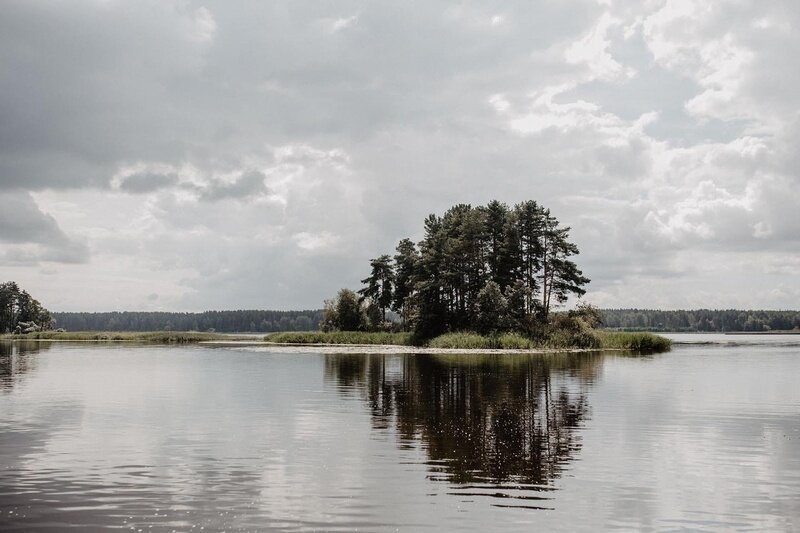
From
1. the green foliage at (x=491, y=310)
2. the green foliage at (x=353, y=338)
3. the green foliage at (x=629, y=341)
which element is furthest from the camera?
the green foliage at (x=353, y=338)

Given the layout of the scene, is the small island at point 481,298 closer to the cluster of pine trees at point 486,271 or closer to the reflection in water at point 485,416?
the cluster of pine trees at point 486,271

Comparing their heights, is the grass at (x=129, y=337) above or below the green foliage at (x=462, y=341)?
below

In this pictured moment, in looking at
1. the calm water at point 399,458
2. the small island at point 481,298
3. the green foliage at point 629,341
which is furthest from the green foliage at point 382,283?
the calm water at point 399,458

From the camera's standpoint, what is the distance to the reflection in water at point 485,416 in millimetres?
18188

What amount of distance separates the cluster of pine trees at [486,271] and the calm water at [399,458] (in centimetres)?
6289

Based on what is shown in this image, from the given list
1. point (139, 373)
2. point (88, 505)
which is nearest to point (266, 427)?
point (88, 505)

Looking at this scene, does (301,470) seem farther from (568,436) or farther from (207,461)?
(568,436)

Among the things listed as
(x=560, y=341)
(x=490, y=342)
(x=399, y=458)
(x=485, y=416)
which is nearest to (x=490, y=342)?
(x=490, y=342)

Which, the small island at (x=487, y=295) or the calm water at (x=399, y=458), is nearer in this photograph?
the calm water at (x=399, y=458)

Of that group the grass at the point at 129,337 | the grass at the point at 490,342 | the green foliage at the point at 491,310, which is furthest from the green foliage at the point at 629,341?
the grass at the point at 129,337

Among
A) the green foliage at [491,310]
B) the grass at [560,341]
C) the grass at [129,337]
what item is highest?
the green foliage at [491,310]

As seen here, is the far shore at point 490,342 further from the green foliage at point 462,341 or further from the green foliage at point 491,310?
the green foliage at point 491,310

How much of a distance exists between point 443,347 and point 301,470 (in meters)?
85.3

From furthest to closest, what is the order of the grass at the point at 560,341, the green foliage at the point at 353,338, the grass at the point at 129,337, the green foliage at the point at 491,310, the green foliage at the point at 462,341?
the grass at the point at 129,337 < the green foliage at the point at 353,338 < the green foliage at the point at 491,310 < the green foliage at the point at 462,341 < the grass at the point at 560,341
